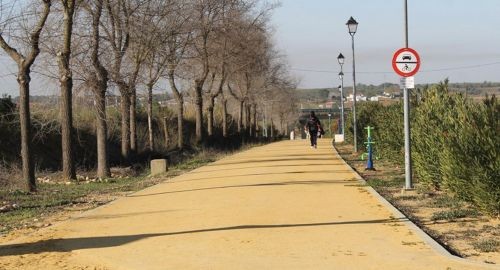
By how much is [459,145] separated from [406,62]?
3.90 m

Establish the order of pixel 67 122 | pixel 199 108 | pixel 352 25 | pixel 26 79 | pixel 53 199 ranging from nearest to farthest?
1. pixel 53 199
2. pixel 26 79
3. pixel 67 122
4. pixel 352 25
5. pixel 199 108

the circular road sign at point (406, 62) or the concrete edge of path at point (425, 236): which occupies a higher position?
the circular road sign at point (406, 62)

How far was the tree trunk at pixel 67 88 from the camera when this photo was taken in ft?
58.7

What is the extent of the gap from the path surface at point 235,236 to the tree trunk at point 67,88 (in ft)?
19.8

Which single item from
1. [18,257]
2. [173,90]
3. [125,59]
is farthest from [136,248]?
[173,90]

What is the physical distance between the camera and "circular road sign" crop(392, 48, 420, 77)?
43.6ft

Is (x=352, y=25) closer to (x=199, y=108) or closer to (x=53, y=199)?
(x=199, y=108)

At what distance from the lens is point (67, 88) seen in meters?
18.6

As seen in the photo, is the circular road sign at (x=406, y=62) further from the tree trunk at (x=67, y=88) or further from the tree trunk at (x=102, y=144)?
the tree trunk at (x=102, y=144)

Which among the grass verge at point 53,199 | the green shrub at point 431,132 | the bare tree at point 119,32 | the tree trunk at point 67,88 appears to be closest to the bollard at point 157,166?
the grass verge at point 53,199

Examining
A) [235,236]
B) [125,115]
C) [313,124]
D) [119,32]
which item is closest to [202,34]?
[313,124]

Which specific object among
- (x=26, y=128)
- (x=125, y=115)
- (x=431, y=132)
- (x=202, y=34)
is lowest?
(x=431, y=132)

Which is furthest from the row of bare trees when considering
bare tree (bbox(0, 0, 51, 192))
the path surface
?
the path surface

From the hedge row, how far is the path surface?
1.26 metres
